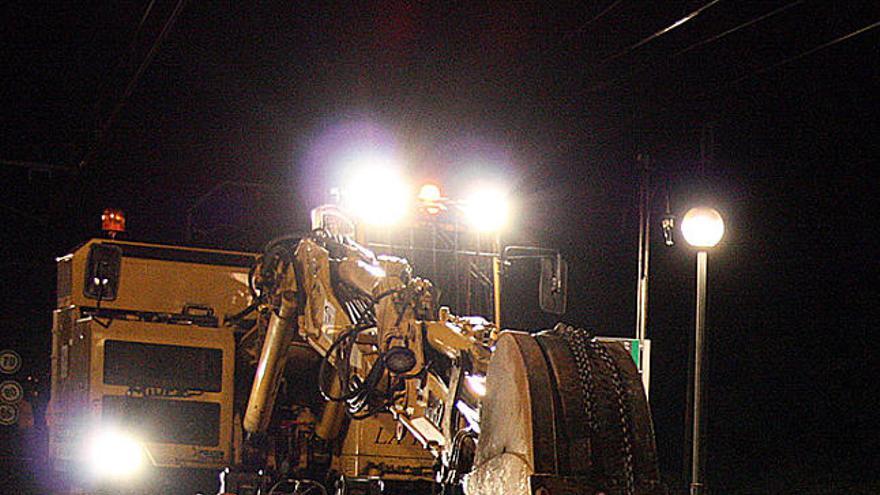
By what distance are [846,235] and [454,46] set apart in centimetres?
1798

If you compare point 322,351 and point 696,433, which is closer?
point 322,351

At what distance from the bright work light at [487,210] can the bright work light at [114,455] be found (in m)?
3.55

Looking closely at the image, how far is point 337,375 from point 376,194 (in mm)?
2740

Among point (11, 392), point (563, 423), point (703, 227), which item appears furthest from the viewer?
point (11, 392)

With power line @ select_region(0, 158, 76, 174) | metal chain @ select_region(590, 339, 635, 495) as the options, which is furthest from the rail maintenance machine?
power line @ select_region(0, 158, 76, 174)

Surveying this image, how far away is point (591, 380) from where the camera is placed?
488 centimetres

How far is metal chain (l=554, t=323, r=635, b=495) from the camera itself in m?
4.71

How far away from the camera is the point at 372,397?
24.4 feet

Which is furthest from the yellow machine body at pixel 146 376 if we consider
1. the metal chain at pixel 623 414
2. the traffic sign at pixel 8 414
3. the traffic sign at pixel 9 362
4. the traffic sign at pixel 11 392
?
the traffic sign at pixel 9 362

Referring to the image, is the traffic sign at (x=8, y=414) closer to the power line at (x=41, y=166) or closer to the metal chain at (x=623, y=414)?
the power line at (x=41, y=166)

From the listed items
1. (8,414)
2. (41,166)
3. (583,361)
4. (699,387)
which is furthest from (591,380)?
(41,166)

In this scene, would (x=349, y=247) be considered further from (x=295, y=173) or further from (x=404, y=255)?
(x=295, y=173)

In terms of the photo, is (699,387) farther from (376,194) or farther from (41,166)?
(41,166)

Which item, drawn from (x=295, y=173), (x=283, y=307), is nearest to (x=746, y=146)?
A: (x=295, y=173)
